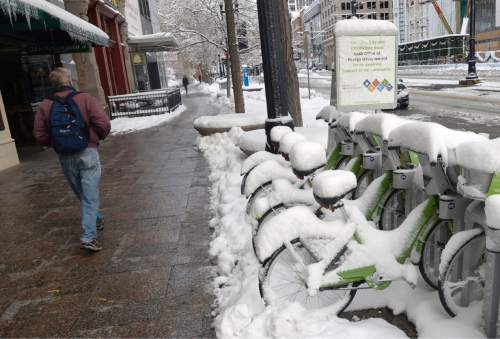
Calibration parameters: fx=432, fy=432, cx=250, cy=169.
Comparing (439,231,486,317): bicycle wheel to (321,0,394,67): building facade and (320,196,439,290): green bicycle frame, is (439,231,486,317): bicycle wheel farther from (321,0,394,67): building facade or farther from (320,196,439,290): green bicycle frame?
(321,0,394,67): building facade

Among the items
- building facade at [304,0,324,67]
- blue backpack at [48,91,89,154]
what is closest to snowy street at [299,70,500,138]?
blue backpack at [48,91,89,154]

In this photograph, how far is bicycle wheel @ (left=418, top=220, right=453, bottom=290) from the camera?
122 inches

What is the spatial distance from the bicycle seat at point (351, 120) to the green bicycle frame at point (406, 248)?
1323 mm

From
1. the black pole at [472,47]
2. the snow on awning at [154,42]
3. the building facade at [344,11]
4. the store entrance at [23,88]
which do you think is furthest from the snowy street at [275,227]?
the building facade at [344,11]

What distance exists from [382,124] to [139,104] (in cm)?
1771

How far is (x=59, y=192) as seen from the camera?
7.56 metres

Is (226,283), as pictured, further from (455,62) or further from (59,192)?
(455,62)

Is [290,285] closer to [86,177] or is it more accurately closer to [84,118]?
[86,177]

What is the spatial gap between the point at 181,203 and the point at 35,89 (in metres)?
9.68

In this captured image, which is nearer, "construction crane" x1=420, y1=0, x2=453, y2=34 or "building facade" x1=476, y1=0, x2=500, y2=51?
"building facade" x1=476, y1=0, x2=500, y2=51

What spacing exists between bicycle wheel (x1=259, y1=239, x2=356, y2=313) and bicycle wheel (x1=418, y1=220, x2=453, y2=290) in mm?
587

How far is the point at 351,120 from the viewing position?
4.28 meters

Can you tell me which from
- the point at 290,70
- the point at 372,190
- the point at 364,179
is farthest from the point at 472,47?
the point at 372,190

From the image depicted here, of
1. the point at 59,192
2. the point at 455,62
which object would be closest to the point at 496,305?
the point at 59,192
